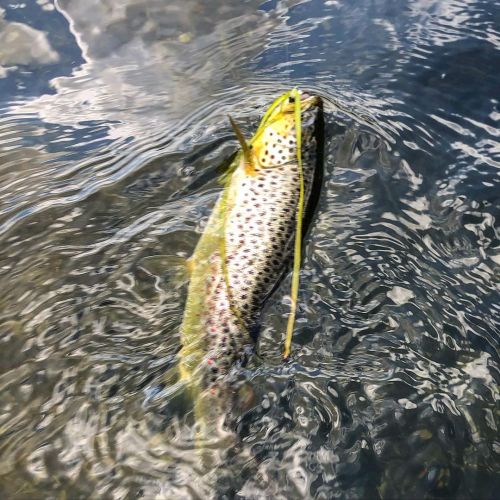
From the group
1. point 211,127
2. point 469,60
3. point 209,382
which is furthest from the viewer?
point 469,60

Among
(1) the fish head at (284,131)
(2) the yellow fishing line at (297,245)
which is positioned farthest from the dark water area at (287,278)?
(1) the fish head at (284,131)

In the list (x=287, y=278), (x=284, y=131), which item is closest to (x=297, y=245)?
(x=287, y=278)

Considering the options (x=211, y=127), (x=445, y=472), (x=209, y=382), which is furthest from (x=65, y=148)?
(x=445, y=472)

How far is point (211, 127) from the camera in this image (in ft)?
15.8

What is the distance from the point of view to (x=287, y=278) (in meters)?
3.64

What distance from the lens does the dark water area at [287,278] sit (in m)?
2.98

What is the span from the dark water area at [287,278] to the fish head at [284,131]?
1.23 feet

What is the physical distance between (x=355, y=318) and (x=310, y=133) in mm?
1164

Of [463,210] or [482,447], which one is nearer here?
[482,447]

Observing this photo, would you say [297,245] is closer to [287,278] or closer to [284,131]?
[287,278]

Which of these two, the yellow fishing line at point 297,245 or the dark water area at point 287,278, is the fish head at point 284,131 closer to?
the yellow fishing line at point 297,245

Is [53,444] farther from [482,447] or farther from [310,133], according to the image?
[310,133]

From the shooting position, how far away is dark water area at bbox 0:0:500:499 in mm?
2982

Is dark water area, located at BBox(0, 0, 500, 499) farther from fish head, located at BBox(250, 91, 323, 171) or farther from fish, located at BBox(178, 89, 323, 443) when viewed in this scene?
fish head, located at BBox(250, 91, 323, 171)
